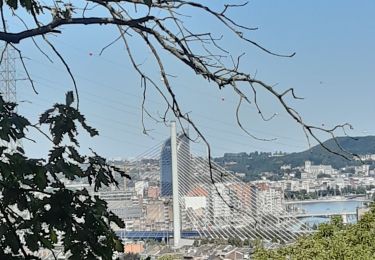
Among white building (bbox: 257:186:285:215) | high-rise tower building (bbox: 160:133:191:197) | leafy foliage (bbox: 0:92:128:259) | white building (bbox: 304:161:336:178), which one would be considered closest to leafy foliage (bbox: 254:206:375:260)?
leafy foliage (bbox: 0:92:128:259)

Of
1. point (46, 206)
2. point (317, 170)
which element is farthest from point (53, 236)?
point (317, 170)

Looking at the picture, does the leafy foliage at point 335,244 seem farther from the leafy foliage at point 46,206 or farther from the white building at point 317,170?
the white building at point 317,170

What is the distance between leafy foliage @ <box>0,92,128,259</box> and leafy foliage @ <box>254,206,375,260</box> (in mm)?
3156

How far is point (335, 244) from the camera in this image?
431cm

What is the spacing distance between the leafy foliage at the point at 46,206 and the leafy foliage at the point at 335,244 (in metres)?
3.16

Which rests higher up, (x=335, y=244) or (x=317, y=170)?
(x=317, y=170)

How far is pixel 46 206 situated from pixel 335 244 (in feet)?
12.2

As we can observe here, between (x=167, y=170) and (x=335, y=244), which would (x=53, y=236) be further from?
(x=167, y=170)

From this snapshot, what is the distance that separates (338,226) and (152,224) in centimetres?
1591

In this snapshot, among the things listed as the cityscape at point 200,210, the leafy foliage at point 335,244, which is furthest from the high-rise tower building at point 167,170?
the leafy foliage at point 335,244

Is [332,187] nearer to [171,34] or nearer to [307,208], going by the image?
[307,208]

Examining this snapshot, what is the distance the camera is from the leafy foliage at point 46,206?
0.79 meters

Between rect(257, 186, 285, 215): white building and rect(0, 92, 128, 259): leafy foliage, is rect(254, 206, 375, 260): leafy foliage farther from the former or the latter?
rect(257, 186, 285, 215): white building

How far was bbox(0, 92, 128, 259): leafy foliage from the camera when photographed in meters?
0.79
